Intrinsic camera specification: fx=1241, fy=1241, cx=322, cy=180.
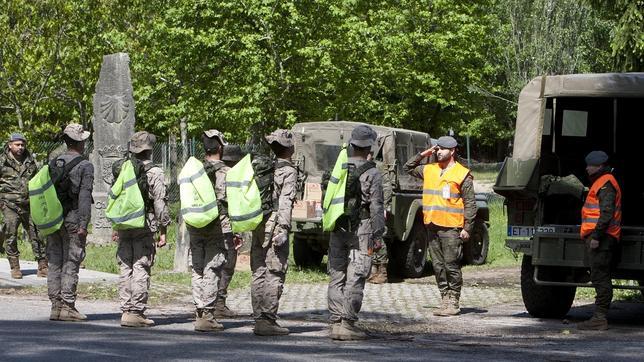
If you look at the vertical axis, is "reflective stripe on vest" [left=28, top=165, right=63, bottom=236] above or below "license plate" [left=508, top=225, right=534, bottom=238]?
above

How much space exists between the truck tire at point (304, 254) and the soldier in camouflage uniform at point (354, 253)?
822 cm

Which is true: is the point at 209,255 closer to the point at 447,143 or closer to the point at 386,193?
the point at 447,143

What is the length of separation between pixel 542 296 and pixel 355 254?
346 cm

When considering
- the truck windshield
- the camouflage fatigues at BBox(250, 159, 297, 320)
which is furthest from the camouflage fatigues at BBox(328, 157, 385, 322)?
the truck windshield

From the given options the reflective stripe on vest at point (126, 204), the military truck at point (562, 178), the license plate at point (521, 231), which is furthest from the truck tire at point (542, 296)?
the reflective stripe on vest at point (126, 204)

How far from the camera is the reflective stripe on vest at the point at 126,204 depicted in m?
11.8

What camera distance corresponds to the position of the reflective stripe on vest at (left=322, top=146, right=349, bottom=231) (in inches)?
441

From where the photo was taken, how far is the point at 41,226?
12086mm

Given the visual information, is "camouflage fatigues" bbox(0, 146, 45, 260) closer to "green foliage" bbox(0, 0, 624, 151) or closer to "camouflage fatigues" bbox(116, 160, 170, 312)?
"camouflage fatigues" bbox(116, 160, 170, 312)

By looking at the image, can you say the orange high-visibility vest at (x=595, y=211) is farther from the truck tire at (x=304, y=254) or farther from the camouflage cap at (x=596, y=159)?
the truck tire at (x=304, y=254)

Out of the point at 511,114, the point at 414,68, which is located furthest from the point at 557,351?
the point at 511,114

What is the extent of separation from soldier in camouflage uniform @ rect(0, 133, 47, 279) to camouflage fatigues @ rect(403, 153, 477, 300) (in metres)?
5.84

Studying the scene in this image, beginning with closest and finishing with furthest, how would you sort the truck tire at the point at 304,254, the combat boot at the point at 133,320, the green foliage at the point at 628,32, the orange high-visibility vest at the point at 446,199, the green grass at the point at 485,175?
1. the combat boot at the point at 133,320
2. the orange high-visibility vest at the point at 446,199
3. the truck tire at the point at 304,254
4. the green foliage at the point at 628,32
5. the green grass at the point at 485,175

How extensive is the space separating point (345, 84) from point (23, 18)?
27.4ft
